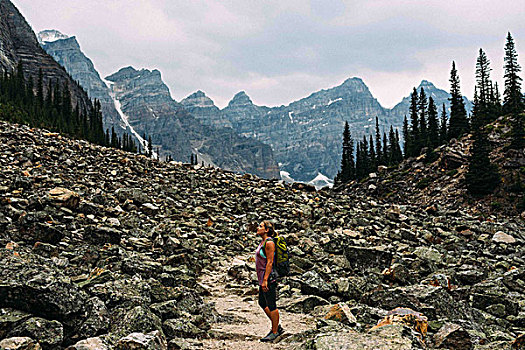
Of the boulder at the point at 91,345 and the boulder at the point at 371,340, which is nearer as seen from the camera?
the boulder at the point at 91,345

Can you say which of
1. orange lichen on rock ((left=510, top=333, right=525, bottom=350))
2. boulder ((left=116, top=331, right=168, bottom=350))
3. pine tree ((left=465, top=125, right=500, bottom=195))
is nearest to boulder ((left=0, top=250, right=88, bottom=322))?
boulder ((left=116, top=331, right=168, bottom=350))

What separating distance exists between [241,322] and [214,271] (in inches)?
188

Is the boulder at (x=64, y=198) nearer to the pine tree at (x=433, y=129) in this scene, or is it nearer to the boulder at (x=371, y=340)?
the boulder at (x=371, y=340)

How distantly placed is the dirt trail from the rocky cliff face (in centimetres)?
16498

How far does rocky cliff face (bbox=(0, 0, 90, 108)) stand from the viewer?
152 metres

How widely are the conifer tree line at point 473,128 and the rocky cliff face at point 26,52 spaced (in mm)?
133553

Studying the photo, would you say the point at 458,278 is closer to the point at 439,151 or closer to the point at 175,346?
the point at 175,346

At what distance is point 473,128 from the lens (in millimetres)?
52531

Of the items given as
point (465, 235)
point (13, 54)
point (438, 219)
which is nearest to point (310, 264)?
point (465, 235)

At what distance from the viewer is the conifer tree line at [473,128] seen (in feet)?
119

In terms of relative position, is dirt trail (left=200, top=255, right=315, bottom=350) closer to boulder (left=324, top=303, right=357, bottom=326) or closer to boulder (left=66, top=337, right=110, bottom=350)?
boulder (left=324, top=303, right=357, bottom=326)

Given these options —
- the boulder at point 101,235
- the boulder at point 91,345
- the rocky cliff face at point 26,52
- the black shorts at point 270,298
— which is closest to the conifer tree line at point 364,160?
the boulder at point 101,235

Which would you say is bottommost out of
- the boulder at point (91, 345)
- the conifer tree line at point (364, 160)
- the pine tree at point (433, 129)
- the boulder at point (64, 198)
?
the boulder at point (91, 345)

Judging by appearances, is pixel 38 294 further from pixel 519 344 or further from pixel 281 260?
pixel 519 344
